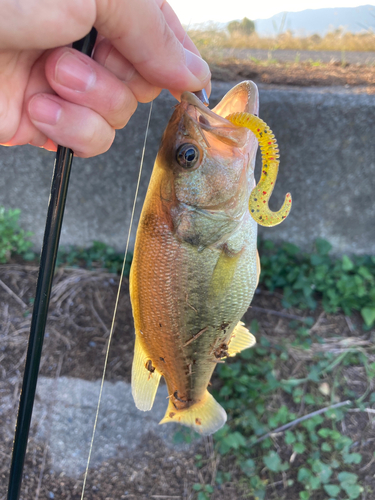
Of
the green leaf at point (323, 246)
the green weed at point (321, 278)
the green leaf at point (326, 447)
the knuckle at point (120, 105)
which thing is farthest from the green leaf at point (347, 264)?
the knuckle at point (120, 105)

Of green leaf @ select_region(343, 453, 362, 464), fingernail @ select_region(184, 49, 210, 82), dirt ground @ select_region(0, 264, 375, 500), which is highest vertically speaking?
fingernail @ select_region(184, 49, 210, 82)

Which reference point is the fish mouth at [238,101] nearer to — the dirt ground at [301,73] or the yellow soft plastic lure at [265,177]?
the yellow soft plastic lure at [265,177]

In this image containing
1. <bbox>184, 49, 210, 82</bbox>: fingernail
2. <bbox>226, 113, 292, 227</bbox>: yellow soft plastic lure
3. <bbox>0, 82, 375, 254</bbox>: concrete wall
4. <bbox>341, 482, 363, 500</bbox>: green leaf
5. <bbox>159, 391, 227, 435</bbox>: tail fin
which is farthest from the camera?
<bbox>0, 82, 375, 254</bbox>: concrete wall

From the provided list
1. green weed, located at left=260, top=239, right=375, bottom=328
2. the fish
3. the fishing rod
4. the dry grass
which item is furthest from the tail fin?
the dry grass

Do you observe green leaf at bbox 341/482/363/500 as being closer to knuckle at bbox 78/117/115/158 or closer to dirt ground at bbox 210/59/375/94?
knuckle at bbox 78/117/115/158

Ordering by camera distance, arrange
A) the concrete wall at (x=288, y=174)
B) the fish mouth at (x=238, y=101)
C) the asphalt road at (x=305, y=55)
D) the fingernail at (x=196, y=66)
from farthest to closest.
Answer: the asphalt road at (x=305, y=55) < the concrete wall at (x=288, y=174) < the fingernail at (x=196, y=66) < the fish mouth at (x=238, y=101)

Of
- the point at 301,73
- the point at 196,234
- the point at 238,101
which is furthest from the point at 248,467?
the point at 301,73
